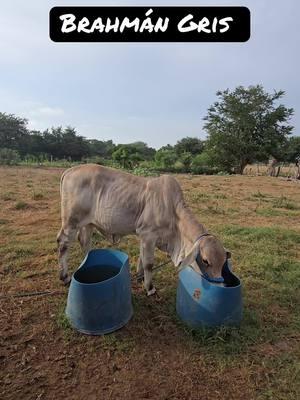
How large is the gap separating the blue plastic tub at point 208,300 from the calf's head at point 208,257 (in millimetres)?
100

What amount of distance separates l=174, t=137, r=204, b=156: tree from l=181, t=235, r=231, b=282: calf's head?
4278cm

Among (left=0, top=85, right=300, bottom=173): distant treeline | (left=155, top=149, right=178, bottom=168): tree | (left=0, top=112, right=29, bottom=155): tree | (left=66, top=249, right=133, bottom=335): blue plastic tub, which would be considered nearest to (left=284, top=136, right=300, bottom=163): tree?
(left=0, top=85, right=300, bottom=173): distant treeline

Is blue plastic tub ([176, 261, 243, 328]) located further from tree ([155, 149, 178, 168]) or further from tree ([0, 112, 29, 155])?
tree ([0, 112, 29, 155])

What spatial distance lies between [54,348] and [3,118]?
134ft

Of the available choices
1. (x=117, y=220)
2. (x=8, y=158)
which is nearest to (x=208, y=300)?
(x=117, y=220)

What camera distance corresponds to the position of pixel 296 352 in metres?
3.38

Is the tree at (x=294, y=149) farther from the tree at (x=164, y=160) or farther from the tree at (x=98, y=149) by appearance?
the tree at (x=98, y=149)

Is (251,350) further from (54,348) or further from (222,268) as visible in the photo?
(54,348)

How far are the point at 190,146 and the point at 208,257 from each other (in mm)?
45047

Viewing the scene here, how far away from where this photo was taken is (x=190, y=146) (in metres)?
47.6

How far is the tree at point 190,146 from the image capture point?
154ft

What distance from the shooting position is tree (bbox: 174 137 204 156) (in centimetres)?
4694

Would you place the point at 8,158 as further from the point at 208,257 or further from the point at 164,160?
the point at 208,257

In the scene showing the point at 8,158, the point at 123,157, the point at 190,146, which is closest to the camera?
the point at 123,157
